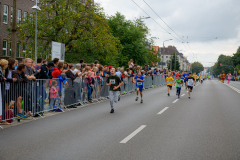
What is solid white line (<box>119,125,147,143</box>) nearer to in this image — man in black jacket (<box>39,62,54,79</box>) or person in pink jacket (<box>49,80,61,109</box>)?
person in pink jacket (<box>49,80,61,109</box>)

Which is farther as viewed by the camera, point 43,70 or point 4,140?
point 43,70

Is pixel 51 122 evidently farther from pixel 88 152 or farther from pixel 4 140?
pixel 88 152

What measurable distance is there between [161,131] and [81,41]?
22897mm

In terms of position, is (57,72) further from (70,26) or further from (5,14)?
(5,14)

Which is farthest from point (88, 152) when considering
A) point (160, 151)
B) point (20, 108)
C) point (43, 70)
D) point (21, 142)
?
point (43, 70)

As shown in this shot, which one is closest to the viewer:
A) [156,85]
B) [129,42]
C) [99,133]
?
[99,133]

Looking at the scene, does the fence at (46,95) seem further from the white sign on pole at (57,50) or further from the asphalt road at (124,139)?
the white sign on pole at (57,50)

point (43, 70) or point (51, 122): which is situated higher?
point (43, 70)

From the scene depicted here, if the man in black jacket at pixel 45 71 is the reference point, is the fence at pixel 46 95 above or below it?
below

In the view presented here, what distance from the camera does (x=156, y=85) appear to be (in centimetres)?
3319

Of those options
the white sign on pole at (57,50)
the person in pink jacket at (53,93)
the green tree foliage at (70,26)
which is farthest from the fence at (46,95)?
the green tree foliage at (70,26)

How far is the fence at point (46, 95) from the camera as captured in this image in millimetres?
8828

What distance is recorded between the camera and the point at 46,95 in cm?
1074

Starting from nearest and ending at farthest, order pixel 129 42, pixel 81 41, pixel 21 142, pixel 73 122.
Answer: pixel 21 142, pixel 73 122, pixel 81 41, pixel 129 42
